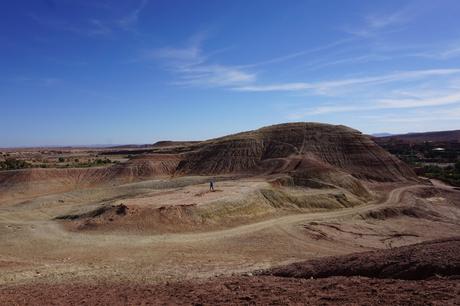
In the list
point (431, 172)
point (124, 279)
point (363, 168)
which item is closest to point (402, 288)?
point (124, 279)

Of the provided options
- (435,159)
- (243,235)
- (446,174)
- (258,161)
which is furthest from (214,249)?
(435,159)

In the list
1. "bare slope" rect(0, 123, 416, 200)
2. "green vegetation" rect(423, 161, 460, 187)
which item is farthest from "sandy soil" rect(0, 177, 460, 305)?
"green vegetation" rect(423, 161, 460, 187)

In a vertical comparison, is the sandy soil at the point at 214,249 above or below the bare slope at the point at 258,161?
below

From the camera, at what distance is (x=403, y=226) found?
1583 inches

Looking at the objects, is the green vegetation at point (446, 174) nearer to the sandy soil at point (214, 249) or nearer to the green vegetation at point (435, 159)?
the green vegetation at point (435, 159)

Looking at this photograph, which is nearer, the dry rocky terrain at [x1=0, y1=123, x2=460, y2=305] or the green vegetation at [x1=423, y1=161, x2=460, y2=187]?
the dry rocky terrain at [x1=0, y1=123, x2=460, y2=305]

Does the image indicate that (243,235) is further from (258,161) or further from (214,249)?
(258,161)

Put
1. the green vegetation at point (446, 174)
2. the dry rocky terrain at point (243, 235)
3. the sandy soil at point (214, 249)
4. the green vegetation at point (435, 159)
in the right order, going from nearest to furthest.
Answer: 1. the sandy soil at point (214, 249)
2. the dry rocky terrain at point (243, 235)
3. the green vegetation at point (446, 174)
4. the green vegetation at point (435, 159)

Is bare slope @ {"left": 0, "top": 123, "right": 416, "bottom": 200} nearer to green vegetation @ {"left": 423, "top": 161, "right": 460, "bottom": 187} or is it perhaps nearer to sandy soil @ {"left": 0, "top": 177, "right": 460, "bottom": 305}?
green vegetation @ {"left": 423, "top": 161, "right": 460, "bottom": 187}

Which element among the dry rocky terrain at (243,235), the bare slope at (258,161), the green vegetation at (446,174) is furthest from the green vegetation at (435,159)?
the dry rocky terrain at (243,235)

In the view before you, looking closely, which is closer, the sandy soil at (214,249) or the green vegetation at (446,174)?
the sandy soil at (214,249)

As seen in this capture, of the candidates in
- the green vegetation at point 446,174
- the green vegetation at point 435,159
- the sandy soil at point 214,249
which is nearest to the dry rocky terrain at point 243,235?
the sandy soil at point 214,249

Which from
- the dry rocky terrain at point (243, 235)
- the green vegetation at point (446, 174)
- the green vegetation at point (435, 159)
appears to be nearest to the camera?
the dry rocky terrain at point (243, 235)

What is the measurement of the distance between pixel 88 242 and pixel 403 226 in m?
28.1
